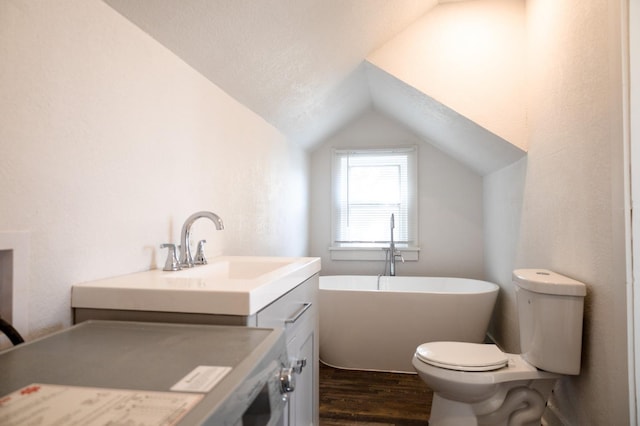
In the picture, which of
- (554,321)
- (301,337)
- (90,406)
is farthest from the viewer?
(554,321)

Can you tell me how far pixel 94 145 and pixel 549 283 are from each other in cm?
182

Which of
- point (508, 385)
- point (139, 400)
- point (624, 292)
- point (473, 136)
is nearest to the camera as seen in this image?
point (139, 400)

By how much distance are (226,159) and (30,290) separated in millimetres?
1236

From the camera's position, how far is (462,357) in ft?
5.91

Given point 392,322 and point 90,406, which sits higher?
point 90,406

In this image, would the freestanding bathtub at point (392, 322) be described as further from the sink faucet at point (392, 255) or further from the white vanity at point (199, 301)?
the white vanity at point (199, 301)

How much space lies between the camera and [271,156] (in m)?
2.74

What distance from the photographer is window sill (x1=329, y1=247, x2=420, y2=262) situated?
3.75 metres

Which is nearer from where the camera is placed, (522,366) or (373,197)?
(522,366)

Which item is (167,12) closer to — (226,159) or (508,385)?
(226,159)

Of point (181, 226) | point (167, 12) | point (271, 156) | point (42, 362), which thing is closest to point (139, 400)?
point (42, 362)

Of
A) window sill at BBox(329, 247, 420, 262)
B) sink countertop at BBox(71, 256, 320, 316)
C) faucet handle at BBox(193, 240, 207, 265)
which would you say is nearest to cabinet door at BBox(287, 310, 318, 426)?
sink countertop at BBox(71, 256, 320, 316)

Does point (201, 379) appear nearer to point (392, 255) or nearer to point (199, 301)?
point (199, 301)

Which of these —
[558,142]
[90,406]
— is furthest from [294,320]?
[558,142]
